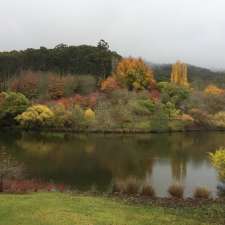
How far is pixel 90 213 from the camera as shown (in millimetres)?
15883

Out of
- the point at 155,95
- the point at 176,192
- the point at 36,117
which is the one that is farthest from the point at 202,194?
the point at 155,95

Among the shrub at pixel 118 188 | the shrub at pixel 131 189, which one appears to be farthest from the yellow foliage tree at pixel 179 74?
the shrub at pixel 131 189

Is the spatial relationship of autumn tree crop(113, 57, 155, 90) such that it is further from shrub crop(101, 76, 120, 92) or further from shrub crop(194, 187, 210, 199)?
shrub crop(194, 187, 210, 199)

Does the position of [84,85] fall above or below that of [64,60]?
below

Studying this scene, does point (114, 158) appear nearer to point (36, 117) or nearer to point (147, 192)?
point (147, 192)

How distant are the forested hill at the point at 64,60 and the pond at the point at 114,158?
105ft

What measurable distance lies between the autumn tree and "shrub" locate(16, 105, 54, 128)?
19984mm

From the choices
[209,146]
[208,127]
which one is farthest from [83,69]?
[209,146]

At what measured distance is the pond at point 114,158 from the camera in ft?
101

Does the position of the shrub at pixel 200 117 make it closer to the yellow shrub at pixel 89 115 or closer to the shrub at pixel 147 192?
the yellow shrub at pixel 89 115

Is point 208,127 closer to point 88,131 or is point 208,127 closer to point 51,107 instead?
point 88,131

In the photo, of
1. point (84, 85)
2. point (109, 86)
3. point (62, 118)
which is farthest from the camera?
point (84, 85)

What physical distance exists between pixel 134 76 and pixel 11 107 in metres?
25.4

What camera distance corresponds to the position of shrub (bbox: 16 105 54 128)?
6169 centimetres
